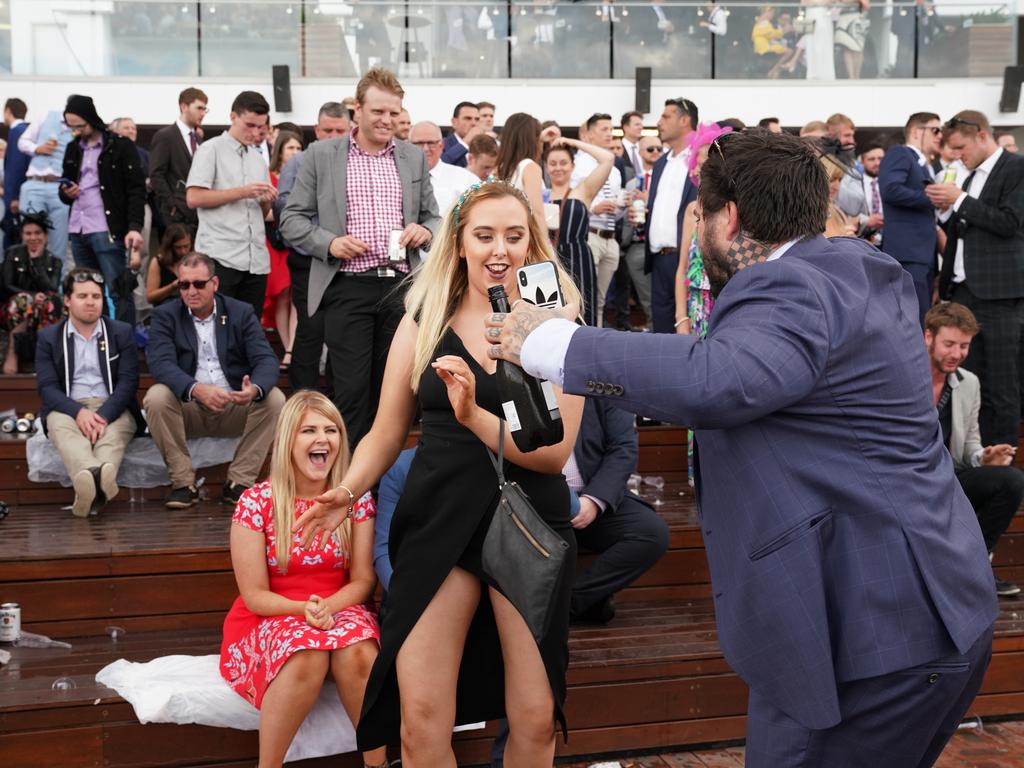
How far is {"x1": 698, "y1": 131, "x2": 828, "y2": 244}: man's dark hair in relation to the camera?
2.03 metres

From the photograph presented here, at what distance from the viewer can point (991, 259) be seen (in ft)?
22.0

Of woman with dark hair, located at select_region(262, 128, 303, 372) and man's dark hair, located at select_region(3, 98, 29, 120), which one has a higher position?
man's dark hair, located at select_region(3, 98, 29, 120)

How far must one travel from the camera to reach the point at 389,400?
303 cm

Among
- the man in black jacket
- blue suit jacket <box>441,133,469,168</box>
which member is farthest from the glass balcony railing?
the man in black jacket

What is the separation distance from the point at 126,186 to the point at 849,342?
6.90 meters

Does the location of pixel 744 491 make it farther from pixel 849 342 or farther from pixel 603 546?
pixel 603 546

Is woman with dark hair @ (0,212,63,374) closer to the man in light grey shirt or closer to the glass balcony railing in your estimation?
the man in light grey shirt

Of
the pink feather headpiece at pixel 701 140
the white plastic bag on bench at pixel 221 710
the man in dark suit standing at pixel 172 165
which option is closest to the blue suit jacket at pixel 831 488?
the white plastic bag on bench at pixel 221 710

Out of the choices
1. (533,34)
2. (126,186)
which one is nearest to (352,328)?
(126,186)

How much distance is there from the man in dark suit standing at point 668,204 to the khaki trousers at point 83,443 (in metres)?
3.16

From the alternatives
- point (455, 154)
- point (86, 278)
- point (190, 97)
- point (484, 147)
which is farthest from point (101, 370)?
point (455, 154)

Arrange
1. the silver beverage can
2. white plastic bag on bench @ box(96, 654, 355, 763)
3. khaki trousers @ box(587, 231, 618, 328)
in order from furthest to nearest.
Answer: khaki trousers @ box(587, 231, 618, 328) → the silver beverage can → white plastic bag on bench @ box(96, 654, 355, 763)

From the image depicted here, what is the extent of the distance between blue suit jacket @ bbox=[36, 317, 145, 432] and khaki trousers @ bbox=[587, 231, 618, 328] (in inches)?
137

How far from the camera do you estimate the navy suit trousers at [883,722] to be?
199 cm
